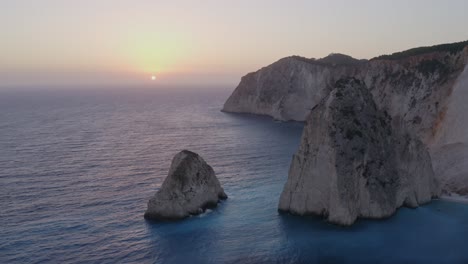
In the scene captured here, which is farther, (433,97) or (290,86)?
(290,86)

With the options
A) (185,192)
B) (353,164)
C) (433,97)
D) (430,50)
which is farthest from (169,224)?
(430,50)

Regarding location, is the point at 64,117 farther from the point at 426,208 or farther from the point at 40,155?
the point at 426,208

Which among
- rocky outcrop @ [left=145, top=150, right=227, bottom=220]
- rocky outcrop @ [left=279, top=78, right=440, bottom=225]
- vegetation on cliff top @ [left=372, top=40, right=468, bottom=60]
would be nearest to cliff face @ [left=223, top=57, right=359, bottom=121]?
vegetation on cliff top @ [left=372, top=40, right=468, bottom=60]

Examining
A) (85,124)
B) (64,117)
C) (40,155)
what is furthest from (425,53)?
(64,117)

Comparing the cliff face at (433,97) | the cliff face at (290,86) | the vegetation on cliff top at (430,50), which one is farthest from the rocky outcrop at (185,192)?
the cliff face at (290,86)

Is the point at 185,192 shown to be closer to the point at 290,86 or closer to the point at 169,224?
the point at 169,224

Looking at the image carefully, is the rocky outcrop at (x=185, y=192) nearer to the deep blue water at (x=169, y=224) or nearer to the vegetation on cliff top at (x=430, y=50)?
the deep blue water at (x=169, y=224)

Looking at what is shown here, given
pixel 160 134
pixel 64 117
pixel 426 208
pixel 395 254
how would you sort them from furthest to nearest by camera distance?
pixel 64 117 < pixel 160 134 < pixel 426 208 < pixel 395 254
